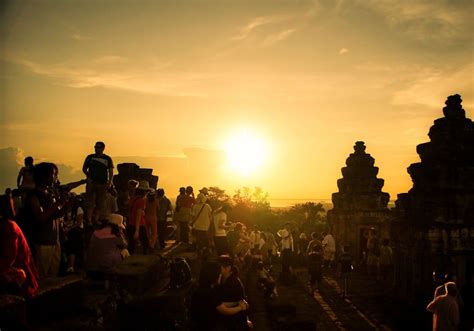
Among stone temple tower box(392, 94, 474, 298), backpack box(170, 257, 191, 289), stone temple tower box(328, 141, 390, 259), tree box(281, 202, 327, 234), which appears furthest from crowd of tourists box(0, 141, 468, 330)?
tree box(281, 202, 327, 234)

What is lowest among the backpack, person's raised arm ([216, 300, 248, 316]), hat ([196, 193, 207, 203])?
person's raised arm ([216, 300, 248, 316])

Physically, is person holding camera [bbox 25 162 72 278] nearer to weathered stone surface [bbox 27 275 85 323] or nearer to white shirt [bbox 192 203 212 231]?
weathered stone surface [bbox 27 275 85 323]

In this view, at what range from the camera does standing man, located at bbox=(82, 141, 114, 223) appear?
984cm

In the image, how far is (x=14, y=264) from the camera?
480 cm

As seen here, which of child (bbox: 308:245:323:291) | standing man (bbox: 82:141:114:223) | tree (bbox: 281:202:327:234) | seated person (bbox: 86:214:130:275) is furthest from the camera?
tree (bbox: 281:202:327:234)

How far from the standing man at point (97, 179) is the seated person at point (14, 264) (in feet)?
16.5

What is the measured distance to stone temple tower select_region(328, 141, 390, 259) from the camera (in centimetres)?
2428

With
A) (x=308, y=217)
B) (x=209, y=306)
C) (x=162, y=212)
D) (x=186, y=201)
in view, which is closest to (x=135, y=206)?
(x=162, y=212)

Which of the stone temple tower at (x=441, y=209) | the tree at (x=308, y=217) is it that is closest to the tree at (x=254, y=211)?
the tree at (x=308, y=217)

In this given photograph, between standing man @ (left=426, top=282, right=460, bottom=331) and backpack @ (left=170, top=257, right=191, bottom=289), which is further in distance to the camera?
standing man @ (left=426, top=282, right=460, bottom=331)

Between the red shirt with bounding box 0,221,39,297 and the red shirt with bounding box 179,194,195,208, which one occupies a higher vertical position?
the red shirt with bounding box 179,194,195,208

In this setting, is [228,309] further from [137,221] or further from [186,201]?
[186,201]

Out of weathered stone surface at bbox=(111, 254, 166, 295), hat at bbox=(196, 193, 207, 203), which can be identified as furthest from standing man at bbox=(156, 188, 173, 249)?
weathered stone surface at bbox=(111, 254, 166, 295)

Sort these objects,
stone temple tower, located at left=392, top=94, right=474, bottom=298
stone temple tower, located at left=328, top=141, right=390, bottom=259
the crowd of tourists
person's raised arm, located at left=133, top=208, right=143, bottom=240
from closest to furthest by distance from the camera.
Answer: the crowd of tourists < person's raised arm, located at left=133, top=208, right=143, bottom=240 < stone temple tower, located at left=392, top=94, right=474, bottom=298 < stone temple tower, located at left=328, top=141, right=390, bottom=259
